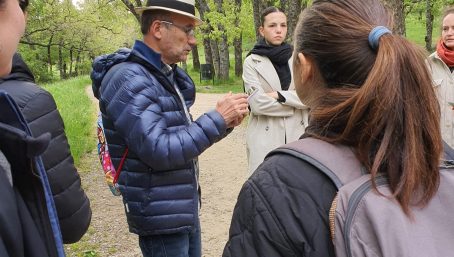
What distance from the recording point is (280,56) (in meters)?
4.15

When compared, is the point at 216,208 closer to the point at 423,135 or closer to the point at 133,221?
the point at 133,221

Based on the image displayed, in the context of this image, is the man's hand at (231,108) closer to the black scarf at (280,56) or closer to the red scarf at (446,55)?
the black scarf at (280,56)

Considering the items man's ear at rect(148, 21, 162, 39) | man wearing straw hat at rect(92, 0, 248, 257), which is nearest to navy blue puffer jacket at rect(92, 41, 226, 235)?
man wearing straw hat at rect(92, 0, 248, 257)

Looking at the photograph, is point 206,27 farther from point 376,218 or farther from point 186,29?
point 376,218

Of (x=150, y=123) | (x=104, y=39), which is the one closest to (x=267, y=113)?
(x=150, y=123)

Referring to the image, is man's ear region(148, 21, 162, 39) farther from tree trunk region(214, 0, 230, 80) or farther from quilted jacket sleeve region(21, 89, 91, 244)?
tree trunk region(214, 0, 230, 80)

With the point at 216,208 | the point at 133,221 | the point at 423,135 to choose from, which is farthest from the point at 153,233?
the point at 216,208

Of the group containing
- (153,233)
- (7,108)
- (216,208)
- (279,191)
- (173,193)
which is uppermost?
(7,108)

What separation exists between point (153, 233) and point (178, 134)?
593 mm

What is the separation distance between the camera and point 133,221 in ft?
8.87

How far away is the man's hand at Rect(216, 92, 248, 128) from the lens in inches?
108

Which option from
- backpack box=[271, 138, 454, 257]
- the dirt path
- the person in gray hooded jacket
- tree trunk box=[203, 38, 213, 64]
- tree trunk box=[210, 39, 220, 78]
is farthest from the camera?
tree trunk box=[203, 38, 213, 64]

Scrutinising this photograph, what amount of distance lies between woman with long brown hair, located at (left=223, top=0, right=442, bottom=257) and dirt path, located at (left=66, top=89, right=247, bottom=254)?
11.9 ft

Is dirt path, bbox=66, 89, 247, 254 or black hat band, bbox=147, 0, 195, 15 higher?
black hat band, bbox=147, 0, 195, 15
